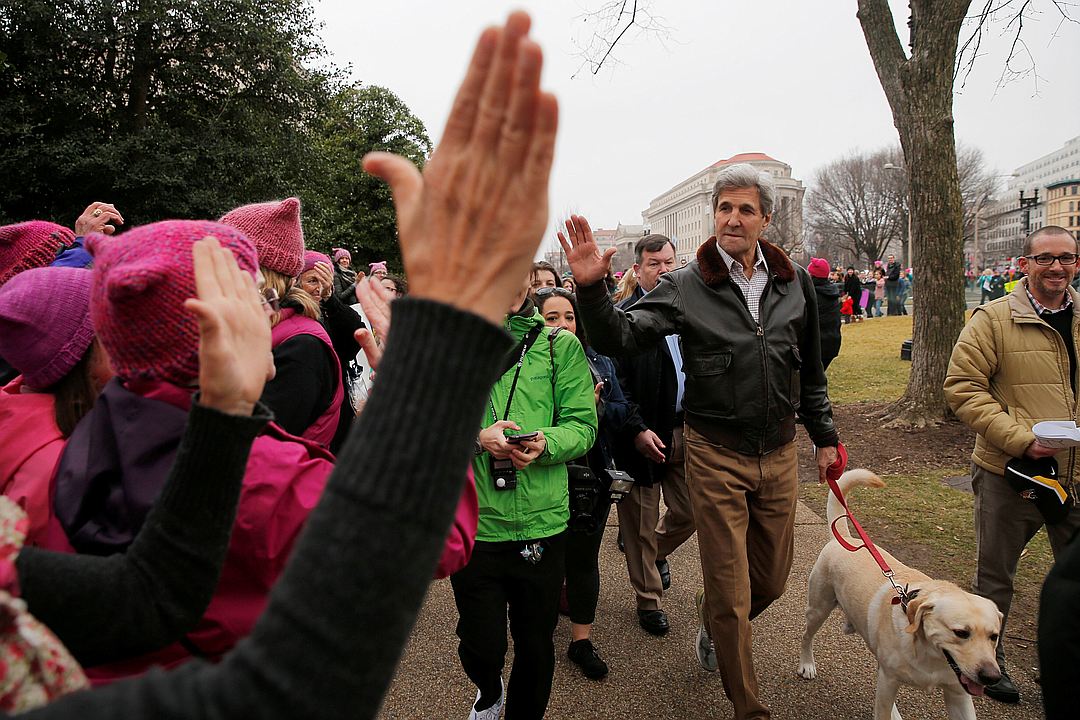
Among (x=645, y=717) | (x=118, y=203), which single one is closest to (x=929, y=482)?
(x=645, y=717)

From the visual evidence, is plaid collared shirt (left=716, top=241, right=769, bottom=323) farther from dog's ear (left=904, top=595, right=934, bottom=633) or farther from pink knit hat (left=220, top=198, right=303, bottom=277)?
pink knit hat (left=220, top=198, right=303, bottom=277)

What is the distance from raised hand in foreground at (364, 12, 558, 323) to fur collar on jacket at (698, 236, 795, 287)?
8.70 ft

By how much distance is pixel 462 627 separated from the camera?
2.86m

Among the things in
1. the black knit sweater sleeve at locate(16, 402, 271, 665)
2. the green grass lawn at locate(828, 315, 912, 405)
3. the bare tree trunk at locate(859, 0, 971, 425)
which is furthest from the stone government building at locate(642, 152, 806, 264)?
the black knit sweater sleeve at locate(16, 402, 271, 665)

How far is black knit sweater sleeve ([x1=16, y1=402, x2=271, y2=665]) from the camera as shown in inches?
38.9

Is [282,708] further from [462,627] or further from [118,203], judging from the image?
[118,203]

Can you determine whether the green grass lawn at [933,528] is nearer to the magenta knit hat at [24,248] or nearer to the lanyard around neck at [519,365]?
the lanyard around neck at [519,365]

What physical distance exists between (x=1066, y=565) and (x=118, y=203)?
14.9m

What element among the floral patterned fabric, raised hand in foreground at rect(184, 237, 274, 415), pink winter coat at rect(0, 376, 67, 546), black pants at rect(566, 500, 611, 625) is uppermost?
raised hand in foreground at rect(184, 237, 274, 415)

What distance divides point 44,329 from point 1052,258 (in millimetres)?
4500

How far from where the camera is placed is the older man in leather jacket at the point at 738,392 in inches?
123

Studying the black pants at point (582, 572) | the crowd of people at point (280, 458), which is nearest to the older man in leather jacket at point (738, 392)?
the crowd of people at point (280, 458)

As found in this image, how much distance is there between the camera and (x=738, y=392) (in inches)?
126

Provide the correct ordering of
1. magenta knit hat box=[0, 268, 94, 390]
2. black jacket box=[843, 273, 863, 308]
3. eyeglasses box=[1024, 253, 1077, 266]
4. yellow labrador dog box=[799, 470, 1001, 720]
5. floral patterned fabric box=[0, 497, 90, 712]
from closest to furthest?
floral patterned fabric box=[0, 497, 90, 712], magenta knit hat box=[0, 268, 94, 390], yellow labrador dog box=[799, 470, 1001, 720], eyeglasses box=[1024, 253, 1077, 266], black jacket box=[843, 273, 863, 308]
